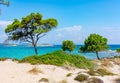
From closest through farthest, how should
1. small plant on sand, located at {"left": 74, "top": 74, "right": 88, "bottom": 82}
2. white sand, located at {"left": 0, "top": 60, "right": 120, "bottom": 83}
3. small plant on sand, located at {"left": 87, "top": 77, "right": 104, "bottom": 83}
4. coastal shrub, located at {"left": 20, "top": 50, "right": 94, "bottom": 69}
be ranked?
small plant on sand, located at {"left": 87, "top": 77, "right": 104, "bottom": 83}, small plant on sand, located at {"left": 74, "top": 74, "right": 88, "bottom": 82}, white sand, located at {"left": 0, "top": 60, "right": 120, "bottom": 83}, coastal shrub, located at {"left": 20, "top": 50, "right": 94, "bottom": 69}

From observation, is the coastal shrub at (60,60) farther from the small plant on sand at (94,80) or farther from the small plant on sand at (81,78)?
the small plant on sand at (94,80)

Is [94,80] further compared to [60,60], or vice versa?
[60,60]

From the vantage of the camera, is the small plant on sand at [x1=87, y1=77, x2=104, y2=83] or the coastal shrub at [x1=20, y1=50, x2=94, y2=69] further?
A: the coastal shrub at [x1=20, y1=50, x2=94, y2=69]

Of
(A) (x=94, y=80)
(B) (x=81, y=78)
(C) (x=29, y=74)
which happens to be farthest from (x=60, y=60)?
(A) (x=94, y=80)

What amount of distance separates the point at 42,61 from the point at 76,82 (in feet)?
25.6

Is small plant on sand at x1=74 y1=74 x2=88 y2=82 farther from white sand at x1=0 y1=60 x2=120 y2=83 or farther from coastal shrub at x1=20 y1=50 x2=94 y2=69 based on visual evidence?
coastal shrub at x1=20 y1=50 x2=94 y2=69

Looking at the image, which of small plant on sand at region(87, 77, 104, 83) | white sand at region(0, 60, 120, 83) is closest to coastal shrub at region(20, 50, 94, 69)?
white sand at region(0, 60, 120, 83)

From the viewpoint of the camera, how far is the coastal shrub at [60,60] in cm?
2539

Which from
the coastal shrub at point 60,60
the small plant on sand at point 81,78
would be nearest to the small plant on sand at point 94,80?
the small plant on sand at point 81,78

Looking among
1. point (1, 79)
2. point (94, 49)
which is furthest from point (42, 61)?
point (94, 49)

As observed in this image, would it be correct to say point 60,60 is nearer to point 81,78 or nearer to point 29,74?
point 29,74

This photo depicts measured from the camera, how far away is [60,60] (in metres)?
25.7

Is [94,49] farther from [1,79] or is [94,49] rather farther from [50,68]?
[1,79]

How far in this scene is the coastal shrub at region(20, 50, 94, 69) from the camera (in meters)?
25.4
